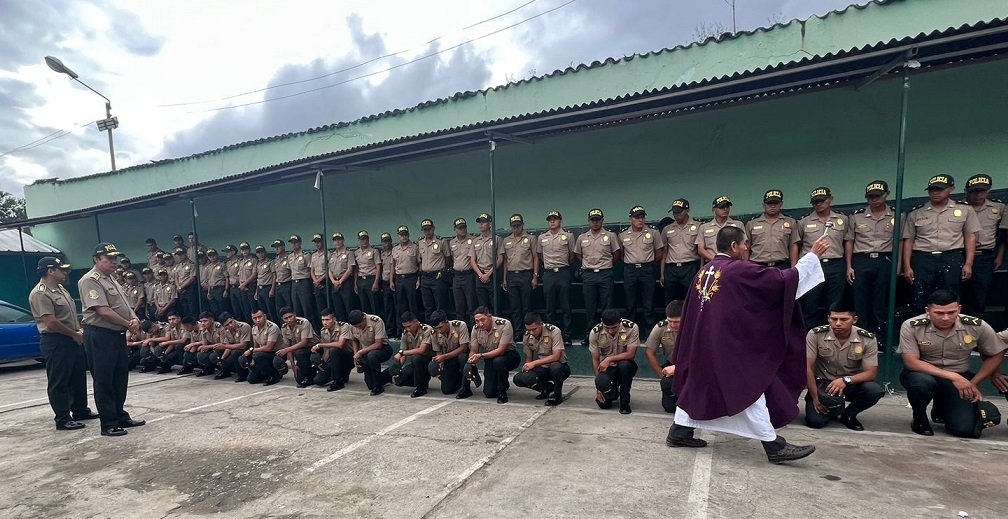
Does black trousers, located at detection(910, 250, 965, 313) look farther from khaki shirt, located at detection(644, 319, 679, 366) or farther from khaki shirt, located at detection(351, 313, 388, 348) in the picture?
khaki shirt, located at detection(351, 313, 388, 348)

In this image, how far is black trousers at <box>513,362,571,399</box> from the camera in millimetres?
5305

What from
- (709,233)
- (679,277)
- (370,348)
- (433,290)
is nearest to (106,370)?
(370,348)

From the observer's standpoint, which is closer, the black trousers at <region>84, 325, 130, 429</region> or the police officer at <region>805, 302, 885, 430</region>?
the police officer at <region>805, 302, 885, 430</region>

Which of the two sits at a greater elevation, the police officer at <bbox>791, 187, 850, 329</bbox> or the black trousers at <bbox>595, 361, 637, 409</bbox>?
the police officer at <bbox>791, 187, 850, 329</bbox>

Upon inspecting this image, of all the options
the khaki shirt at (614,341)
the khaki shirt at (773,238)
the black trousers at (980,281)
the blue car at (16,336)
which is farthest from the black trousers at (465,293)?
the blue car at (16,336)

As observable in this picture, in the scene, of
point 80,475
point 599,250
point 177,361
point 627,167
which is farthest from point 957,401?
point 177,361

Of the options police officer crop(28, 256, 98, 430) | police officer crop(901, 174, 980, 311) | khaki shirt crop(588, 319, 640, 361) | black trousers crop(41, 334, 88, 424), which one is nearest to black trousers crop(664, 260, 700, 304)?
khaki shirt crop(588, 319, 640, 361)

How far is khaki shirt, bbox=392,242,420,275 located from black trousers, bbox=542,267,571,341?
2.22 m

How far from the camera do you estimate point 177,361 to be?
29.2 feet

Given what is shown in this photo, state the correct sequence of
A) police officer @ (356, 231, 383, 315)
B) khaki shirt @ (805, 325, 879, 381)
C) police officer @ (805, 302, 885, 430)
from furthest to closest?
police officer @ (356, 231, 383, 315) → khaki shirt @ (805, 325, 879, 381) → police officer @ (805, 302, 885, 430)

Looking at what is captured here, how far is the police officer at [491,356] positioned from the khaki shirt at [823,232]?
136 inches

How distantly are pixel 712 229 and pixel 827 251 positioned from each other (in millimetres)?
1190

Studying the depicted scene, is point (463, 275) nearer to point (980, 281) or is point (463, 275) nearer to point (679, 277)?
point (679, 277)

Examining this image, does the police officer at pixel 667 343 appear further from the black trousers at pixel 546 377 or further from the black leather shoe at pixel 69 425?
the black leather shoe at pixel 69 425
